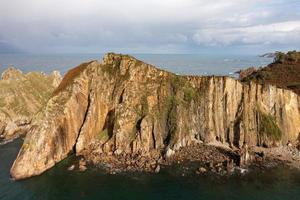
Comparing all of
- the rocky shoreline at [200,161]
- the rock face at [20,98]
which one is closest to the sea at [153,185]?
the rocky shoreline at [200,161]

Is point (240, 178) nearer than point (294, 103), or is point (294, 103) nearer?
point (240, 178)

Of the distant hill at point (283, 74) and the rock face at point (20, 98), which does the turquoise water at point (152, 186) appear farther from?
the distant hill at point (283, 74)

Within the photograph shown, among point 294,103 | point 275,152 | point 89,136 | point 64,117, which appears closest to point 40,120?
point 64,117

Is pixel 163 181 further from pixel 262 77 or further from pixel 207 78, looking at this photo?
pixel 262 77

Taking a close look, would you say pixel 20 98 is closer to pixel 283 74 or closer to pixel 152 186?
pixel 152 186

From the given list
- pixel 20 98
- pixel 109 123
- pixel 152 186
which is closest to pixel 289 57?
pixel 109 123

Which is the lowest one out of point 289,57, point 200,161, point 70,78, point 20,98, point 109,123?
point 200,161
